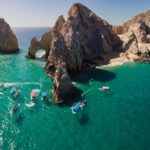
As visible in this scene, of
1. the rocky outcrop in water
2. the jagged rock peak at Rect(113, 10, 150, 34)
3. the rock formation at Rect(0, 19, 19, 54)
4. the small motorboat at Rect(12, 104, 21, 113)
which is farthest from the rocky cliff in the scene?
the jagged rock peak at Rect(113, 10, 150, 34)

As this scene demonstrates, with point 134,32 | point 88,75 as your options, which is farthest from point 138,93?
point 134,32

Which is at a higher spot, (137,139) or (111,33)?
(111,33)

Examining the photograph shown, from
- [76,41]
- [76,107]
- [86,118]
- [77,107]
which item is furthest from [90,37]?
[86,118]

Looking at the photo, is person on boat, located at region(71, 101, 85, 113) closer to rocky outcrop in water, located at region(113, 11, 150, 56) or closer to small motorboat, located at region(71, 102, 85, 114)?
small motorboat, located at region(71, 102, 85, 114)

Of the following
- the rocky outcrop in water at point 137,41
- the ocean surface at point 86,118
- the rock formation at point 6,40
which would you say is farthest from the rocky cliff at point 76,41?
the rock formation at point 6,40

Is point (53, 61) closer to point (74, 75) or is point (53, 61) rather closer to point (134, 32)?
point (74, 75)

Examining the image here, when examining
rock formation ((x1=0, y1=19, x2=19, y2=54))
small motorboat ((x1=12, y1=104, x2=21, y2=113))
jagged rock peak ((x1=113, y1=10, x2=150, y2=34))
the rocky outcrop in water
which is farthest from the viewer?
jagged rock peak ((x1=113, y1=10, x2=150, y2=34))

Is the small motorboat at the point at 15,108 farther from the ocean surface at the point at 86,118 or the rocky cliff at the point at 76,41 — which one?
the rocky cliff at the point at 76,41
